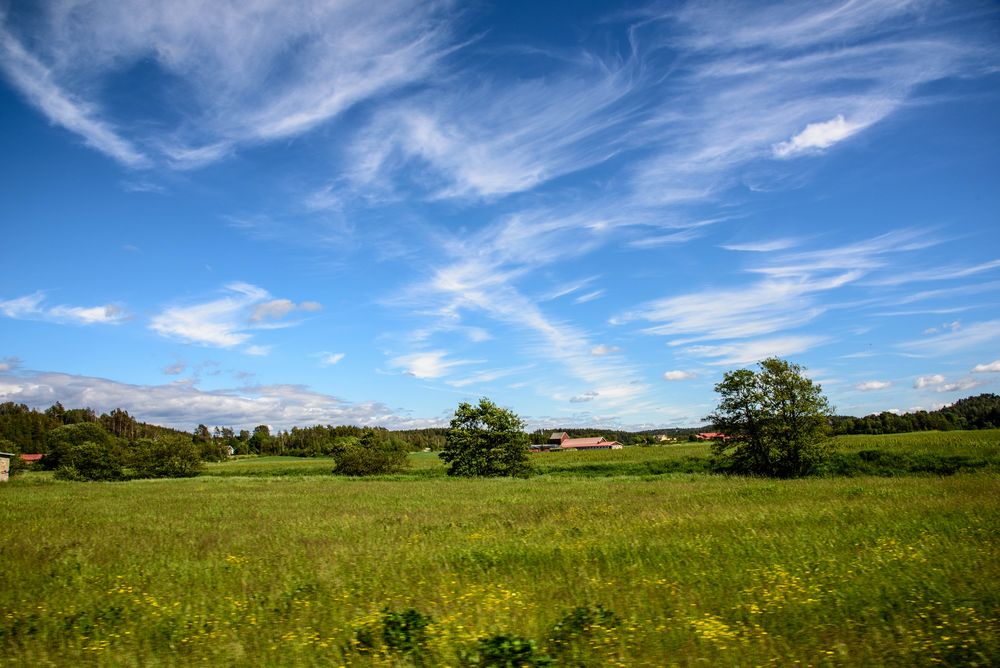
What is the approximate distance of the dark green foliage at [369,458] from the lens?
60.9m

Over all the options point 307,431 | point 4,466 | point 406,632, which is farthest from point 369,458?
point 307,431

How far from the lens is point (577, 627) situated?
258 inches

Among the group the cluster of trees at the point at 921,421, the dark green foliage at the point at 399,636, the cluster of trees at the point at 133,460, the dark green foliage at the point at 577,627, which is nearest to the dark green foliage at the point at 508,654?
the dark green foliage at the point at 577,627

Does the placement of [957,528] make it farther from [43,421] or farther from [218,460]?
[43,421]

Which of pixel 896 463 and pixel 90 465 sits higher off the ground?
pixel 896 463

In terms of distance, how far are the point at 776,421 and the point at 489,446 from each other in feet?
87.8

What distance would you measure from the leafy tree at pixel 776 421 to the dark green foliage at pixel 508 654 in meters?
35.3

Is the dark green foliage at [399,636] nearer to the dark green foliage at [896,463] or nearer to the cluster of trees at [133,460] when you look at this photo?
the dark green foliage at [896,463]

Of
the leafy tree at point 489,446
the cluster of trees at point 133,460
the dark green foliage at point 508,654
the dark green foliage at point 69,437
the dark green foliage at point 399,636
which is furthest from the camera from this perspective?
the dark green foliage at point 69,437

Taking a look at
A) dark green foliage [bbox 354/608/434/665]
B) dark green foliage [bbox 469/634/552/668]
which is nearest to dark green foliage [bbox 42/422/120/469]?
dark green foliage [bbox 354/608/434/665]

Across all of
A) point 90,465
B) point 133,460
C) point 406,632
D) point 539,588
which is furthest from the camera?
point 133,460

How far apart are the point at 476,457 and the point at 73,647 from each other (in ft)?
158

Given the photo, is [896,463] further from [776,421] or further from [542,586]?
[542,586]

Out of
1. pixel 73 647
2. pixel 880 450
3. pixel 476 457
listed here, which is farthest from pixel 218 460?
pixel 73 647
